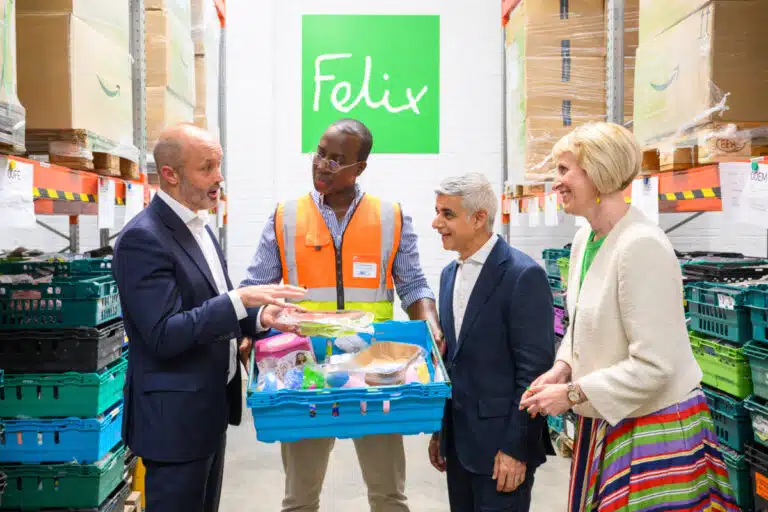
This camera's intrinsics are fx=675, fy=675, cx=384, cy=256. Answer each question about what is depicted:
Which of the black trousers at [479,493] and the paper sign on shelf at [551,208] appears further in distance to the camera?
the paper sign on shelf at [551,208]

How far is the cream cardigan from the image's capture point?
1.87 meters

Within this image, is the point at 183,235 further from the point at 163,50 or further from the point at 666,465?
the point at 163,50

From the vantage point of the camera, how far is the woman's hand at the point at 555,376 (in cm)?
211

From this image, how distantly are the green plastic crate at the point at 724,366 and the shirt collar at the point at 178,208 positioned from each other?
2.25 metres

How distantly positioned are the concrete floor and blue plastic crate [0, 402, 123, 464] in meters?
1.42

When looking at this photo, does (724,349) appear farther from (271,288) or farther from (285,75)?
(285,75)

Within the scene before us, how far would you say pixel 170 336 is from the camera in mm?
2150

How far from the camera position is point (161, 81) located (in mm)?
4211

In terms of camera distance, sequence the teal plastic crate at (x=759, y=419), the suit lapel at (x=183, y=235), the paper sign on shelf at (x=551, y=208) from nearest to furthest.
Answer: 1. the suit lapel at (x=183, y=235)
2. the teal plastic crate at (x=759, y=419)
3. the paper sign on shelf at (x=551, y=208)

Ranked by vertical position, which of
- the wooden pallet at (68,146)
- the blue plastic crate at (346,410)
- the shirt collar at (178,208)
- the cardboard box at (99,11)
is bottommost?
the blue plastic crate at (346,410)

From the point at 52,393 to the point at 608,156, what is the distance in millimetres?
2671

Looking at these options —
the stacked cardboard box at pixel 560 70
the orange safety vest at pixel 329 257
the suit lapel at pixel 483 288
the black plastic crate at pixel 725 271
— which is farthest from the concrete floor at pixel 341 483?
the suit lapel at pixel 483 288

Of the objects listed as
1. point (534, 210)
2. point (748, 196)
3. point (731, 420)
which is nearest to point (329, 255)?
point (748, 196)

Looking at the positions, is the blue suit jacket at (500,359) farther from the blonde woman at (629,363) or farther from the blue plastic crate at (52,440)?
the blue plastic crate at (52,440)
